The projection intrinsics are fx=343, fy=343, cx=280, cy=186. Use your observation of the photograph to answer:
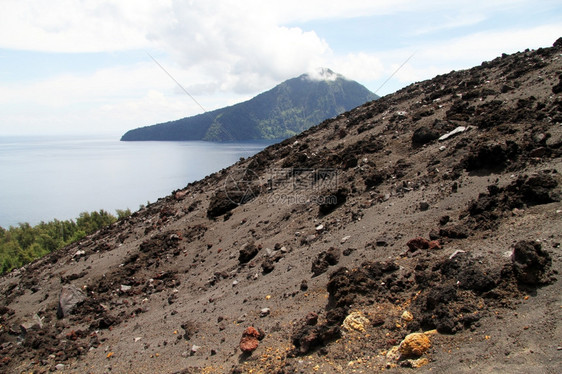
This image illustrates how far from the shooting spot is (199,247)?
13.9 meters

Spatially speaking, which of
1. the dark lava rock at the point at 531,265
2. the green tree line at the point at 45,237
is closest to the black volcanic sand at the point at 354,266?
the dark lava rock at the point at 531,265

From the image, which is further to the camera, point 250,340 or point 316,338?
point 250,340

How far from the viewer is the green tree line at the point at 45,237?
195 ft

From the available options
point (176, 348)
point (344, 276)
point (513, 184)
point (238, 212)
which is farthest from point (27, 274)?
point (513, 184)

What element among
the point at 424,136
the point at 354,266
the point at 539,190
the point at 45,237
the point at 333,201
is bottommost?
the point at 45,237

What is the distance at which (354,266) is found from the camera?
7930mm

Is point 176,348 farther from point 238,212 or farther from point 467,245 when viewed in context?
point 238,212

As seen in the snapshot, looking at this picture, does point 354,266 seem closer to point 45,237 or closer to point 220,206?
point 220,206

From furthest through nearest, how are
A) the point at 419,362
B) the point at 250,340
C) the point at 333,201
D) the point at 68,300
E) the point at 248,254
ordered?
the point at 333,201
the point at 68,300
the point at 248,254
the point at 250,340
the point at 419,362

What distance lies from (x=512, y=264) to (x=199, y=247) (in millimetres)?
10985

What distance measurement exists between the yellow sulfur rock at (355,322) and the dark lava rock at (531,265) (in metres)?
2.52

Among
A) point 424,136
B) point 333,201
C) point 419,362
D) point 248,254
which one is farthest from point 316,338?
point 424,136

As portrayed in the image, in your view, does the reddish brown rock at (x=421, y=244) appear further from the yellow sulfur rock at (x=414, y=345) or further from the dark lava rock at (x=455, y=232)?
the yellow sulfur rock at (x=414, y=345)

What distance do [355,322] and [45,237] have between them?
72950 mm
